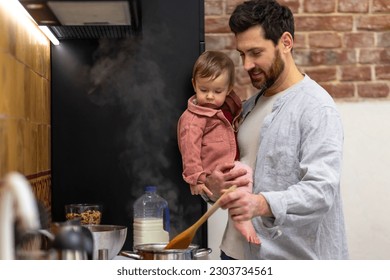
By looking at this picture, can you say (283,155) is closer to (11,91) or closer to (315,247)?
(315,247)

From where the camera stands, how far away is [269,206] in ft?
3.85

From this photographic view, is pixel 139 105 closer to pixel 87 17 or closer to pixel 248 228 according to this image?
pixel 87 17

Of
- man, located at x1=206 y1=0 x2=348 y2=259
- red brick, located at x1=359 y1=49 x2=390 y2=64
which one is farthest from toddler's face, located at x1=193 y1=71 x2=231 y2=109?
red brick, located at x1=359 y1=49 x2=390 y2=64

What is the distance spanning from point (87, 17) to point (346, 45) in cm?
85

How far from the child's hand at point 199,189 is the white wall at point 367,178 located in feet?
1.73

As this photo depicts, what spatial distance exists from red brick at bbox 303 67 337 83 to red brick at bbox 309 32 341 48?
0.22 feet

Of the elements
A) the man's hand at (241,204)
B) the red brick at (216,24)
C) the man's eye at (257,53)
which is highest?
the red brick at (216,24)

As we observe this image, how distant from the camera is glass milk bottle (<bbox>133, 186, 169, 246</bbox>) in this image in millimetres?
1648

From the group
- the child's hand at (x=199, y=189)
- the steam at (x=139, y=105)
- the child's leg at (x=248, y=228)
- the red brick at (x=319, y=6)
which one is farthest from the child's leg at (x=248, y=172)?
the red brick at (x=319, y=6)

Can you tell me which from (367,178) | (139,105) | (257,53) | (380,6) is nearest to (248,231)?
(257,53)

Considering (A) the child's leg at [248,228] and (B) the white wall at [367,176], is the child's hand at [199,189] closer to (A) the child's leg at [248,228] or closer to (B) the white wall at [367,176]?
(A) the child's leg at [248,228]

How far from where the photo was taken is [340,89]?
193 centimetres

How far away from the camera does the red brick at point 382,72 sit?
6.38ft
